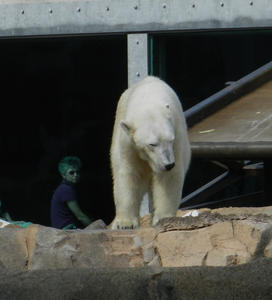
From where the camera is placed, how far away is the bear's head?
5.91 m

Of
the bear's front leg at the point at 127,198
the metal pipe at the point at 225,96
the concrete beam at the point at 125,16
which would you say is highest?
the concrete beam at the point at 125,16

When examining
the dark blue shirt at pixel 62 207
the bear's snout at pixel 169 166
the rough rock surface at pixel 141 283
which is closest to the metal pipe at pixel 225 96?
the dark blue shirt at pixel 62 207

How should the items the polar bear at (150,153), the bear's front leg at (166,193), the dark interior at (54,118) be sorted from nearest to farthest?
the polar bear at (150,153), the bear's front leg at (166,193), the dark interior at (54,118)

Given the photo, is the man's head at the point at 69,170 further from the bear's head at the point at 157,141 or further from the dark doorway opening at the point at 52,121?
the dark doorway opening at the point at 52,121

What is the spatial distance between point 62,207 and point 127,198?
2809 mm

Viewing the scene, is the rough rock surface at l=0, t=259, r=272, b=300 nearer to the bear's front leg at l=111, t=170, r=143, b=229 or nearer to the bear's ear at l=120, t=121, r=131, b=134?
the bear's ear at l=120, t=121, r=131, b=134

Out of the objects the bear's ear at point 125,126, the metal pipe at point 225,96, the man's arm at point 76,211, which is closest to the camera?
the bear's ear at point 125,126

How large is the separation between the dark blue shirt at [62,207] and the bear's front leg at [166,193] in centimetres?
281

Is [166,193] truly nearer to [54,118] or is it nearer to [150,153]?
[150,153]

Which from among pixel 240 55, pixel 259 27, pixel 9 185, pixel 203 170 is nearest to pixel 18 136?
pixel 9 185

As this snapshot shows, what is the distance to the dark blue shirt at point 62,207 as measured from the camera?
905 centimetres

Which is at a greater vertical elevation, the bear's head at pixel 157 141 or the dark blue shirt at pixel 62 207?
the bear's head at pixel 157 141

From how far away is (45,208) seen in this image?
516 inches

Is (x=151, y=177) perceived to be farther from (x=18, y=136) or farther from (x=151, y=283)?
(x=18, y=136)
